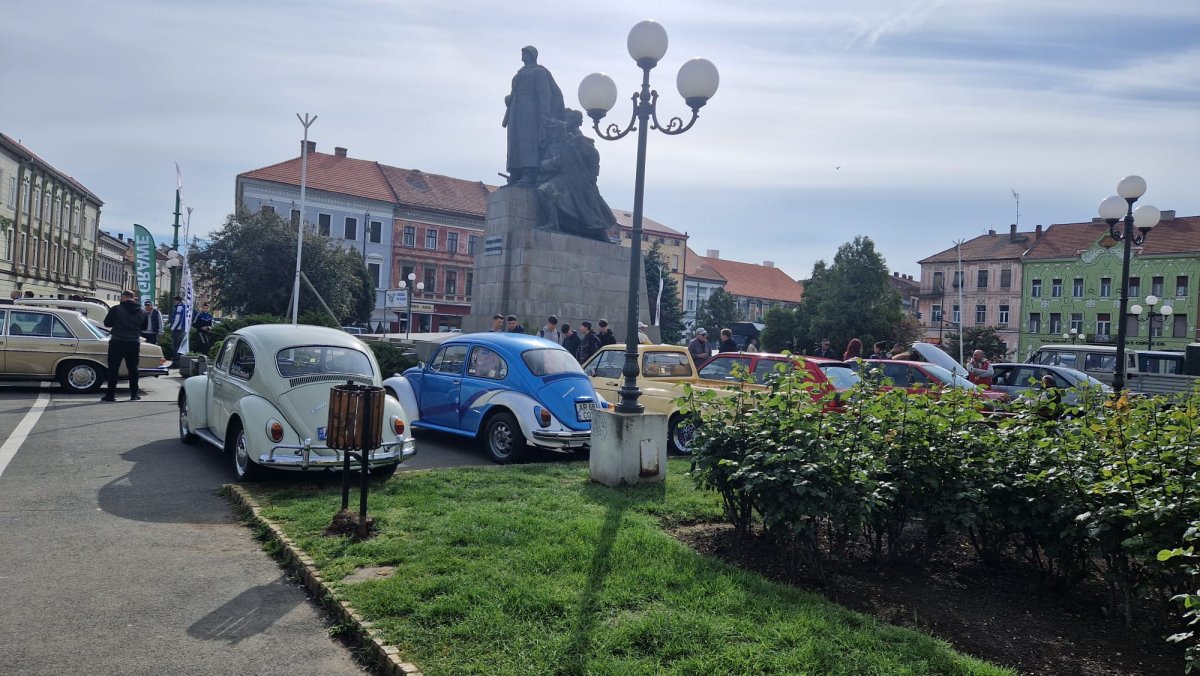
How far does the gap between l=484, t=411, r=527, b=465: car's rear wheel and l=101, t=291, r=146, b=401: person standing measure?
7.84 m

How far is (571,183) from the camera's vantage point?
21172 mm

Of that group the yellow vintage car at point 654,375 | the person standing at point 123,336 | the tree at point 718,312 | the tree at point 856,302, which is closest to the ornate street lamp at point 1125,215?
the yellow vintage car at point 654,375

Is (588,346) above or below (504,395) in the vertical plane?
above

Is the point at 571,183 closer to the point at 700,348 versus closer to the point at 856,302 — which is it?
the point at 700,348

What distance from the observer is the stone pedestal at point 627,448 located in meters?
7.76

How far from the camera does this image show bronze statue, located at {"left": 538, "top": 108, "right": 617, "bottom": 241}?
2073cm

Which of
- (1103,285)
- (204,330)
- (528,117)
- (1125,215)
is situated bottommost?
(204,330)

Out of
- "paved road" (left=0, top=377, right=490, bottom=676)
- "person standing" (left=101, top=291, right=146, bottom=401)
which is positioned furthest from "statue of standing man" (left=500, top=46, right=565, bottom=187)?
"paved road" (left=0, top=377, right=490, bottom=676)

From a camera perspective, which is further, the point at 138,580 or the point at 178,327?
the point at 178,327

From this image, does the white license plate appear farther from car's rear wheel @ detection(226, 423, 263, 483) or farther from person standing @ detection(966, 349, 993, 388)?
person standing @ detection(966, 349, 993, 388)

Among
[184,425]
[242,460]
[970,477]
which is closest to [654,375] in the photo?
[242,460]

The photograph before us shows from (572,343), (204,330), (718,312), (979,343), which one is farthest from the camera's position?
(718,312)

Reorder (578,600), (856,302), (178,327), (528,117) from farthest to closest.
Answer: (856,302) → (178,327) → (528,117) → (578,600)

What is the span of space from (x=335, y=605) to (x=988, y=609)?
376 centimetres
